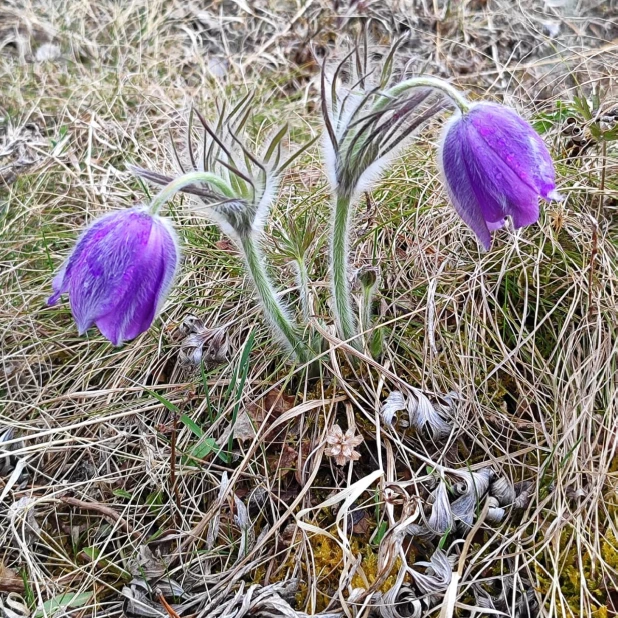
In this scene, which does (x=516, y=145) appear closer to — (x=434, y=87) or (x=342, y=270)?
(x=434, y=87)

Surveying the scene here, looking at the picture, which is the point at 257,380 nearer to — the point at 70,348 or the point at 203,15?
the point at 70,348

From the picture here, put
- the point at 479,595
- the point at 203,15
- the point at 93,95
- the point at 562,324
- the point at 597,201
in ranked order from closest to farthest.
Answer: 1. the point at 479,595
2. the point at 562,324
3. the point at 597,201
4. the point at 93,95
5. the point at 203,15

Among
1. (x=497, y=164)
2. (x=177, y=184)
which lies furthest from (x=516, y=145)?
(x=177, y=184)

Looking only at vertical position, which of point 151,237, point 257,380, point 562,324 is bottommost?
point 562,324

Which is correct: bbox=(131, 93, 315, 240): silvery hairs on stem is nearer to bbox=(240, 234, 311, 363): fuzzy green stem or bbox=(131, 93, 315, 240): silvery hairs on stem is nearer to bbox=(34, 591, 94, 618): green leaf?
bbox=(240, 234, 311, 363): fuzzy green stem

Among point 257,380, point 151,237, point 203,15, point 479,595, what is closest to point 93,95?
point 203,15

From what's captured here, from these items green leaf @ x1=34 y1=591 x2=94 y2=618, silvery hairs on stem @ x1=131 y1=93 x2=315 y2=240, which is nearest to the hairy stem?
silvery hairs on stem @ x1=131 y1=93 x2=315 y2=240
